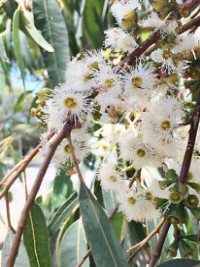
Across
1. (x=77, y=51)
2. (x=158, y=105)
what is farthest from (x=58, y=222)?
(x=158, y=105)

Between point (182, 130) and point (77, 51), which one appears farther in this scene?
point (77, 51)

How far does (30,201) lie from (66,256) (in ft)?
0.84

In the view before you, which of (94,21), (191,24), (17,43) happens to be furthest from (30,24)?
(191,24)

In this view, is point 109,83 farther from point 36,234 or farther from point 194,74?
point 36,234

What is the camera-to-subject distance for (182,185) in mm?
521

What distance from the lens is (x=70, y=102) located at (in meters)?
0.49

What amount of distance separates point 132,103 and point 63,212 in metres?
0.58

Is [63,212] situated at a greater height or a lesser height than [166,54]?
lesser

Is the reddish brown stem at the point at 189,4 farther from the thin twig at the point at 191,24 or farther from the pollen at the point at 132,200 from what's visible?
the pollen at the point at 132,200

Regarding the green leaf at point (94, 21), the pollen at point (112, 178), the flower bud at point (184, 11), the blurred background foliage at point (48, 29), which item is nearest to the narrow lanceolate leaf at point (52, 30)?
the blurred background foliage at point (48, 29)

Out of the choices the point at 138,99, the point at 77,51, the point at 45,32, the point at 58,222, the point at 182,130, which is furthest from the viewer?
the point at 77,51

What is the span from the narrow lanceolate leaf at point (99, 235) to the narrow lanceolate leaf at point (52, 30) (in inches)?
14.1

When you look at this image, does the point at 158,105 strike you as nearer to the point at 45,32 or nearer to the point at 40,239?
the point at 40,239

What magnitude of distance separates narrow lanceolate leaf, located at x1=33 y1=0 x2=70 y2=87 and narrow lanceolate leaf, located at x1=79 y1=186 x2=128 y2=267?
0.36 m
